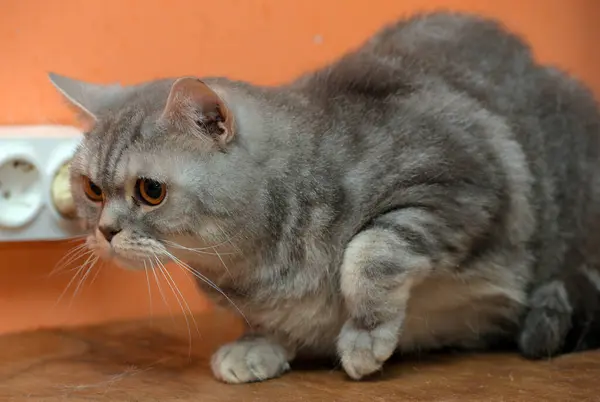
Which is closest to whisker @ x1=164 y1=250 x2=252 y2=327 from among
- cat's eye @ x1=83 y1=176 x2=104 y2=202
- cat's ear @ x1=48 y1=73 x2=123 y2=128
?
cat's eye @ x1=83 y1=176 x2=104 y2=202

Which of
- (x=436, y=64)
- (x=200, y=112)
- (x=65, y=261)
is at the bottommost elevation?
(x=65, y=261)

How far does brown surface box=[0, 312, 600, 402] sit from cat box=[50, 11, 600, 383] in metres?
0.04

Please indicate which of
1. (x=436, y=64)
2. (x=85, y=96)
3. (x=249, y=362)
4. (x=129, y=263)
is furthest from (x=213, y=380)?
(x=436, y=64)

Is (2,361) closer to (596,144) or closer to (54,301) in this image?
(54,301)

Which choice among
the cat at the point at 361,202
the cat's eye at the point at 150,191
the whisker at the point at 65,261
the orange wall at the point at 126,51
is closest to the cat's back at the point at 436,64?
the cat at the point at 361,202

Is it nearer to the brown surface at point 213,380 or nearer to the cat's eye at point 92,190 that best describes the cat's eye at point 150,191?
the cat's eye at point 92,190

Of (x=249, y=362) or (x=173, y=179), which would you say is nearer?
(x=173, y=179)

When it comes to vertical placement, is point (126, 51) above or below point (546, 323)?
above

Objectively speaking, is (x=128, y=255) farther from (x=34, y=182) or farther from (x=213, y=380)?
(x=34, y=182)

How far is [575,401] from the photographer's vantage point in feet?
3.16

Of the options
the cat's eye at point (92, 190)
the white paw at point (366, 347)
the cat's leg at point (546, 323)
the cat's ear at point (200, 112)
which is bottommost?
the white paw at point (366, 347)

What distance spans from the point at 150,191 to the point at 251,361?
0.30 metres

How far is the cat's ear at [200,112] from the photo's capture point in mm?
1011

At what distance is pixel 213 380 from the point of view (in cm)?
116
